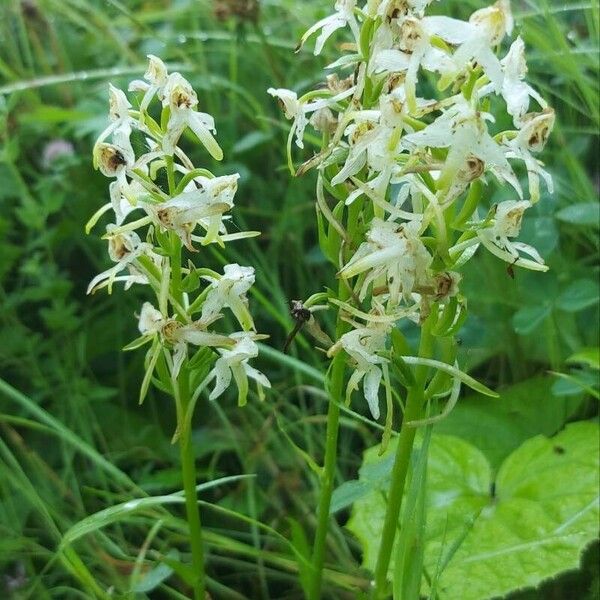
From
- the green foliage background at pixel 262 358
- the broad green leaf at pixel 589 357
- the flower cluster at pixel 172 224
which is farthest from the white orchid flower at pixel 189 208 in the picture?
the broad green leaf at pixel 589 357

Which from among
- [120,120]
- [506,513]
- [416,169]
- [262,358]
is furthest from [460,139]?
[262,358]

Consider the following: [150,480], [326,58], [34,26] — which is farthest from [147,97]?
[34,26]

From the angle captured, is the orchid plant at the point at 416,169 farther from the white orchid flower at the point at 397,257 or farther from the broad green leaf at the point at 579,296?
the broad green leaf at the point at 579,296

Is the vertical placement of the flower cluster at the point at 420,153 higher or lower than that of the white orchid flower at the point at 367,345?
higher

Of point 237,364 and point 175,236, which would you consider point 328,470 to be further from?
point 175,236

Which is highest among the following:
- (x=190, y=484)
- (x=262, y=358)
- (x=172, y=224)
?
(x=172, y=224)

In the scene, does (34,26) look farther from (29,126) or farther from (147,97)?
(147,97)

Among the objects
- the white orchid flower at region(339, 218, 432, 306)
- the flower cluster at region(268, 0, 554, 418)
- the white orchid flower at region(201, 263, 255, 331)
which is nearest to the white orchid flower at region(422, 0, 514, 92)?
the flower cluster at region(268, 0, 554, 418)
